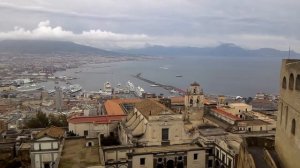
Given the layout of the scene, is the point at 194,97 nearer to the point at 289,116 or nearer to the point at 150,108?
the point at 150,108

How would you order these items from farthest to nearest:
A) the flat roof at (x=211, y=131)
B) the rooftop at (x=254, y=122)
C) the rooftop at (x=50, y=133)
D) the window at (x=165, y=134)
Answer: the rooftop at (x=254, y=122) → the flat roof at (x=211, y=131) → the window at (x=165, y=134) → the rooftop at (x=50, y=133)

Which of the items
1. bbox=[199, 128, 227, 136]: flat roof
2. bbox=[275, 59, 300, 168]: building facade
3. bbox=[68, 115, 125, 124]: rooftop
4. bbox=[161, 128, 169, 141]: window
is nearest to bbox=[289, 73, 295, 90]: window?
bbox=[275, 59, 300, 168]: building facade

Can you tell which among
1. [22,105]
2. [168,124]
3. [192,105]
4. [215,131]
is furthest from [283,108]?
[22,105]

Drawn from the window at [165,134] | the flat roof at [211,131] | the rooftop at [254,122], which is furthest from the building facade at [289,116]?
the rooftop at [254,122]

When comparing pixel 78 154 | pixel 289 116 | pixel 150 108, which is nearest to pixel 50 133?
pixel 78 154

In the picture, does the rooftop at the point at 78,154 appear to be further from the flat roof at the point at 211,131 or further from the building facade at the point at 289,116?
the building facade at the point at 289,116

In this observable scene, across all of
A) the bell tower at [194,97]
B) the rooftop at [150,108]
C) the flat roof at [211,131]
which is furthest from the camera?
the bell tower at [194,97]

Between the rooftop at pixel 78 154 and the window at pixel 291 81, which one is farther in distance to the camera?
the rooftop at pixel 78 154

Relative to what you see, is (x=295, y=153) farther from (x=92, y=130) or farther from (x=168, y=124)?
(x=92, y=130)
